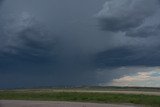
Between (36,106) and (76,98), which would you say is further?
(76,98)

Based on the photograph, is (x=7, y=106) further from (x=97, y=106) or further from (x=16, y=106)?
(x=97, y=106)

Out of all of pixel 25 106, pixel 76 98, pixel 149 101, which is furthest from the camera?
pixel 76 98

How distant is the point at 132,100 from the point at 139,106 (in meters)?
10.2

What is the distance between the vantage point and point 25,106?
5378 cm

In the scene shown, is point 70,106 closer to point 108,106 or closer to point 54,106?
point 54,106

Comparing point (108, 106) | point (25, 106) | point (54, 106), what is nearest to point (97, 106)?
point (108, 106)

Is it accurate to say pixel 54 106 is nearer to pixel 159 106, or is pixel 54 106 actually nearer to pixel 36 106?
pixel 36 106

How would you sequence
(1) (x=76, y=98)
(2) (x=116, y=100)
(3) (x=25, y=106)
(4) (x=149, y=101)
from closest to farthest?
(3) (x=25, y=106), (4) (x=149, y=101), (2) (x=116, y=100), (1) (x=76, y=98)

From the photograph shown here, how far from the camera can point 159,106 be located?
54562 millimetres

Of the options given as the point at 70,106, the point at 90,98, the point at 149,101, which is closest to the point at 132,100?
the point at 149,101

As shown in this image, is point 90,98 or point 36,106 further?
point 90,98

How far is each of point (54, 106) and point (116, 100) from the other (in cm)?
1875

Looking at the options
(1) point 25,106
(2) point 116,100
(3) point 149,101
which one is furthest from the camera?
(2) point 116,100

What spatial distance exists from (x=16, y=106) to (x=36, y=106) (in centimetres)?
293
